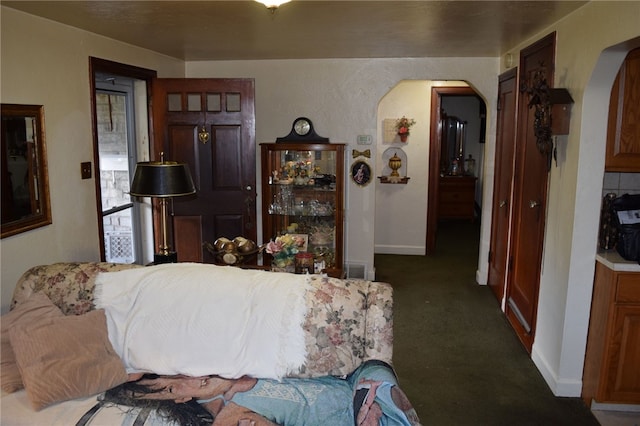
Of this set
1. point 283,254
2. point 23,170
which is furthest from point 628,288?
point 23,170

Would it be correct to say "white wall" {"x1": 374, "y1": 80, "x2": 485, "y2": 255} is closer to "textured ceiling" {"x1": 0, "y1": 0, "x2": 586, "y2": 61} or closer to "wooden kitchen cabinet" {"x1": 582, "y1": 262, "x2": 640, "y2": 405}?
"textured ceiling" {"x1": 0, "y1": 0, "x2": 586, "y2": 61}

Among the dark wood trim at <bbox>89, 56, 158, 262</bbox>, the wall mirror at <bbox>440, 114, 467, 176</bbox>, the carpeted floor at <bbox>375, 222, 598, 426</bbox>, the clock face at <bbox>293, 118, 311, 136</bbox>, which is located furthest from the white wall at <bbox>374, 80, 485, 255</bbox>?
the dark wood trim at <bbox>89, 56, 158, 262</bbox>

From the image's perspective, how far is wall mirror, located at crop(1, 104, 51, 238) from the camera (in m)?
2.85

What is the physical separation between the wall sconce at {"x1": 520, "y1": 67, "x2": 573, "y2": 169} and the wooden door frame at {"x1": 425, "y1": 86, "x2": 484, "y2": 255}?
2.62 m

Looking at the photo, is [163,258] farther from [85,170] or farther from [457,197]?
[457,197]

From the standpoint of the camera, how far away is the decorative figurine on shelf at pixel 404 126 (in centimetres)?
622

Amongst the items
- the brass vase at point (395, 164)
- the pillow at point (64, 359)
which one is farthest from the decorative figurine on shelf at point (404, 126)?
the pillow at point (64, 359)

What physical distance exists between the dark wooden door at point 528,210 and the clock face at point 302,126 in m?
2.03

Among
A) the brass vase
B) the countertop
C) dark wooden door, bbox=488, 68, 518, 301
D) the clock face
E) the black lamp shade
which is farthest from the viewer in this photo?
the brass vase

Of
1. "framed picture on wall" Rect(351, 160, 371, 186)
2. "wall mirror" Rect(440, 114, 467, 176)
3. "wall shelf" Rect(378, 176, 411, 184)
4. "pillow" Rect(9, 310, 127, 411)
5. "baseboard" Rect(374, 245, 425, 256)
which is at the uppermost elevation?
"wall mirror" Rect(440, 114, 467, 176)

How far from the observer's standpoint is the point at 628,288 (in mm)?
2760

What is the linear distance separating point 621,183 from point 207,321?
2561mm

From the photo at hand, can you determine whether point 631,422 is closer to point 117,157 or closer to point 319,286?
point 319,286

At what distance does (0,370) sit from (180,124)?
289 centimetres
